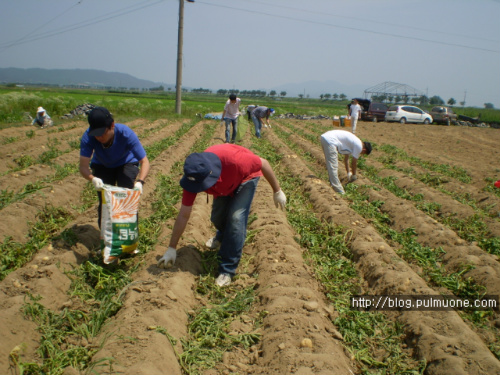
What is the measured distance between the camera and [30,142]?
404 inches

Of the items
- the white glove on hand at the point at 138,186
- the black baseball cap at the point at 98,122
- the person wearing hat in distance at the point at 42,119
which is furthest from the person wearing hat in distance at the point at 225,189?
the person wearing hat in distance at the point at 42,119

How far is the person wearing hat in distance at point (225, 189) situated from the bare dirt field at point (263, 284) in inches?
7.8

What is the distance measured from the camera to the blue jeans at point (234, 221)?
140 inches

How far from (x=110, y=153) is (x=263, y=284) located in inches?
80.7

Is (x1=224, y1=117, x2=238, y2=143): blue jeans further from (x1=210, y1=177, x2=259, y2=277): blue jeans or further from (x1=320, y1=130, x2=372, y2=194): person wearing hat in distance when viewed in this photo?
(x1=210, y1=177, x2=259, y2=277): blue jeans

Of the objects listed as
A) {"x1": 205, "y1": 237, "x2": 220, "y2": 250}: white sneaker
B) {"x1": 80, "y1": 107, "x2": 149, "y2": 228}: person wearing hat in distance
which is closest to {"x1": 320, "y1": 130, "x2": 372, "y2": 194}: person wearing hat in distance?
{"x1": 205, "y1": 237, "x2": 220, "y2": 250}: white sneaker

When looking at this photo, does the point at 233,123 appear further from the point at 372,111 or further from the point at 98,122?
the point at 372,111

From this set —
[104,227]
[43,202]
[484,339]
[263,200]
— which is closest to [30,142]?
[43,202]

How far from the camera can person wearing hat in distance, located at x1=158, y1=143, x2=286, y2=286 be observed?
3.09 meters

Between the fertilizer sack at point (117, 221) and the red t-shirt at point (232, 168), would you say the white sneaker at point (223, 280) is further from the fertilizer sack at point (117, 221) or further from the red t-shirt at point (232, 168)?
the fertilizer sack at point (117, 221)

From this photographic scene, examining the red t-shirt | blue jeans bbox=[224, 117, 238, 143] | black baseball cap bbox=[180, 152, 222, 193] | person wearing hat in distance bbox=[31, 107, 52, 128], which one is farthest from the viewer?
person wearing hat in distance bbox=[31, 107, 52, 128]

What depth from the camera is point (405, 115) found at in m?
25.6

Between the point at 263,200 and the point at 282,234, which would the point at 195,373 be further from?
the point at 263,200

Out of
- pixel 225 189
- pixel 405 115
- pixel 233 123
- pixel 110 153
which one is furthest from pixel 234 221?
pixel 405 115
